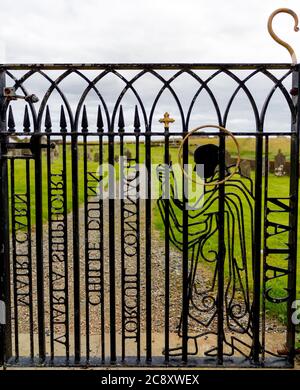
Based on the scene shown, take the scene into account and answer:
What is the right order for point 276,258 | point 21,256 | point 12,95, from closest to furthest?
point 12,95
point 21,256
point 276,258

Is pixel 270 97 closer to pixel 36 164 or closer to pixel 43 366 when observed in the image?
pixel 36 164

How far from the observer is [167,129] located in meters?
3.46

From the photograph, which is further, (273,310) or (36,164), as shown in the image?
(273,310)

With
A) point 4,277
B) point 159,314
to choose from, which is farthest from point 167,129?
point 159,314

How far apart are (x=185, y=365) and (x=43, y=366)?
1233 mm

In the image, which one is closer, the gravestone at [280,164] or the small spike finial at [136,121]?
the small spike finial at [136,121]

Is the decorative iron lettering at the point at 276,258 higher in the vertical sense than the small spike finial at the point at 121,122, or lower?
lower

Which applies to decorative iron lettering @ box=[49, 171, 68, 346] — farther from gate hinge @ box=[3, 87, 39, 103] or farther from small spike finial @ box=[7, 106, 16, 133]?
gate hinge @ box=[3, 87, 39, 103]

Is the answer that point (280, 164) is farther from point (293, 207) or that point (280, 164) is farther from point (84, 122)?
point (84, 122)

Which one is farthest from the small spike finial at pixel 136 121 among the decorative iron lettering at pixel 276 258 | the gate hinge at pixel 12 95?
the decorative iron lettering at pixel 276 258

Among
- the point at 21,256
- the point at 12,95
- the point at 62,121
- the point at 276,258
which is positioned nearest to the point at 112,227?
the point at 62,121
